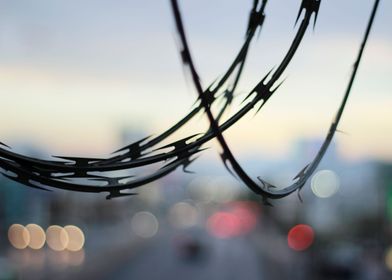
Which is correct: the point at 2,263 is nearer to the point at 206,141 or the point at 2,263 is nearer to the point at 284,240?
the point at 206,141

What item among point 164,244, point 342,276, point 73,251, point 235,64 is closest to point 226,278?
point 342,276

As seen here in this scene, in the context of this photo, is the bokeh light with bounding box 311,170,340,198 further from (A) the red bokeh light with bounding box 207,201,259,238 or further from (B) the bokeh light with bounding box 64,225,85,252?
(A) the red bokeh light with bounding box 207,201,259,238

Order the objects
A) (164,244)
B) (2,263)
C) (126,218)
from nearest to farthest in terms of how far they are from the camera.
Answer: (2,263) → (164,244) → (126,218)

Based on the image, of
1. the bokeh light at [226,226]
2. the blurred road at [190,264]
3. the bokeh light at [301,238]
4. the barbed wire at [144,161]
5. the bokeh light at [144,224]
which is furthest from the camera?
the bokeh light at [226,226]

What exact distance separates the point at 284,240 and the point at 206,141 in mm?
84501

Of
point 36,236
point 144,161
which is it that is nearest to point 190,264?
point 36,236

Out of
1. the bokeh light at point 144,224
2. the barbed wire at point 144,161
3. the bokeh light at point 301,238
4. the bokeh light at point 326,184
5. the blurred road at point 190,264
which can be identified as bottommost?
the bokeh light at point 144,224

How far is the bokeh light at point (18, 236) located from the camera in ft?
263

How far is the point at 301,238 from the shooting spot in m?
59.8

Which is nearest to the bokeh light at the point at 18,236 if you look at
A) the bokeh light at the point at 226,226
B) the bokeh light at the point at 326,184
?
the bokeh light at the point at 326,184

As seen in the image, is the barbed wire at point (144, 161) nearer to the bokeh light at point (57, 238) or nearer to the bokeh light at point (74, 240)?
the bokeh light at point (74, 240)

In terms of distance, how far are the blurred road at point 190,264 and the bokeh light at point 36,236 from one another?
32.3 feet

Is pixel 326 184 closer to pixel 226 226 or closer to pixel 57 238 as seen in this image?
pixel 57 238

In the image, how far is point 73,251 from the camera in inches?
3004
